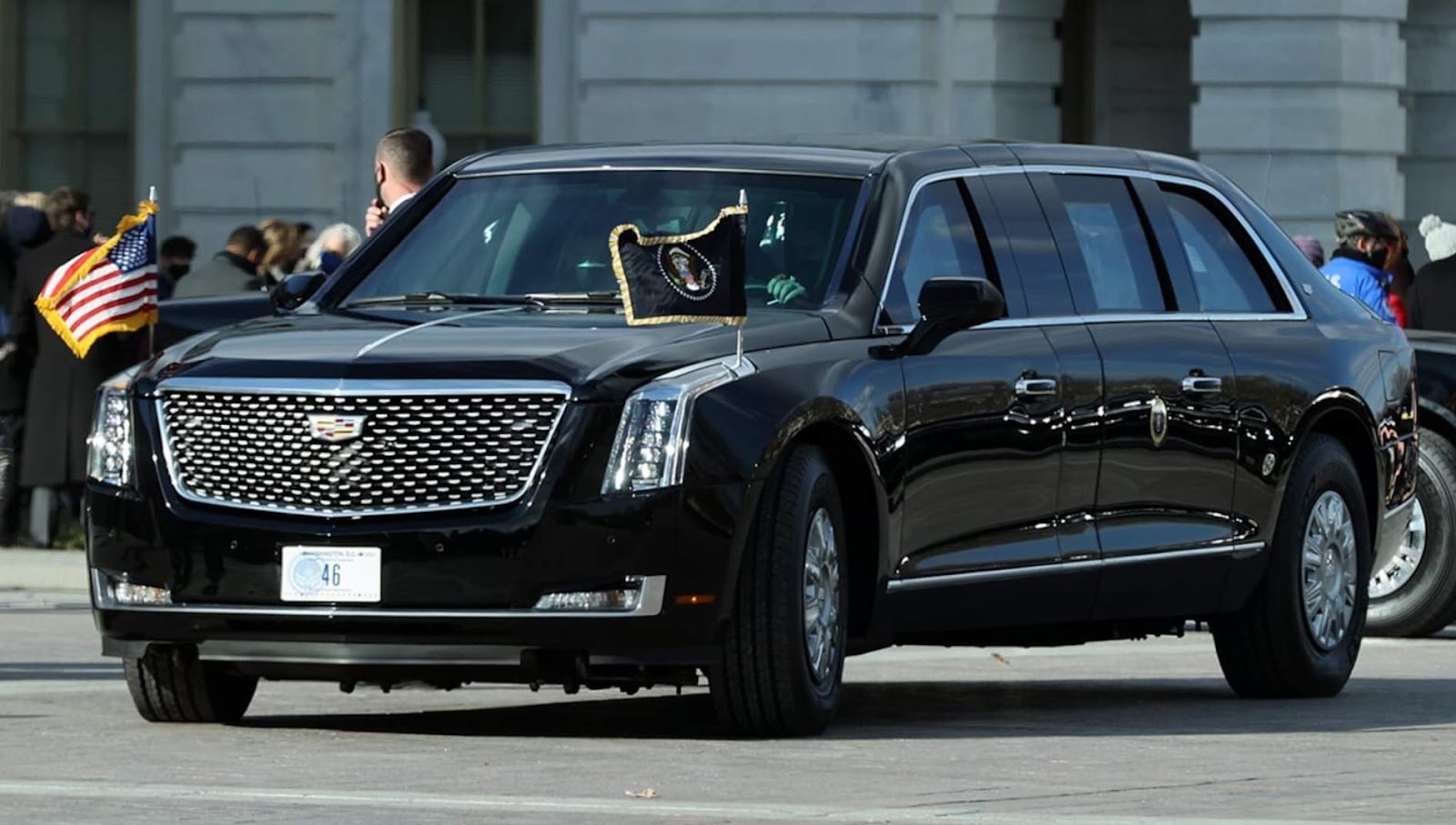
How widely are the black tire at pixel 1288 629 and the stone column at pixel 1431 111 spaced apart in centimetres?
1548

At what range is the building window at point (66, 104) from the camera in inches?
1129

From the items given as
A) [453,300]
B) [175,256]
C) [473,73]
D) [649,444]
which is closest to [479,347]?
[649,444]

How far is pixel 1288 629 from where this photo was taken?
12609 millimetres

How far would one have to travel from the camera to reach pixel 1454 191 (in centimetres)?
2831

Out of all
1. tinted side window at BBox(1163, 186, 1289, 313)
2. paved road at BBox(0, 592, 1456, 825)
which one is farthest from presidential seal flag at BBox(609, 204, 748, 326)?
tinted side window at BBox(1163, 186, 1289, 313)

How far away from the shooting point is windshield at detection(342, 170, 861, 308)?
36.7ft

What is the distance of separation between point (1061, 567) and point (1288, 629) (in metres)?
1.31

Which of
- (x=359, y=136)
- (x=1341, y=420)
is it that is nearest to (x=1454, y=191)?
(x=359, y=136)

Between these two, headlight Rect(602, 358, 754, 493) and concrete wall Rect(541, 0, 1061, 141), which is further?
concrete wall Rect(541, 0, 1061, 141)

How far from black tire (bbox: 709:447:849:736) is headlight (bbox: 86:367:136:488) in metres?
1.70

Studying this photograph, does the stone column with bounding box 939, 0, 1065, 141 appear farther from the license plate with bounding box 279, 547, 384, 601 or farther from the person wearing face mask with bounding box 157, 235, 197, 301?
the license plate with bounding box 279, 547, 384, 601

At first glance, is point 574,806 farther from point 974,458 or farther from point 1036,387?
point 1036,387

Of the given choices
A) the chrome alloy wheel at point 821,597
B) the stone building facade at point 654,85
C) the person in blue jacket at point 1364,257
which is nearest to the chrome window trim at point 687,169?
the chrome alloy wheel at point 821,597

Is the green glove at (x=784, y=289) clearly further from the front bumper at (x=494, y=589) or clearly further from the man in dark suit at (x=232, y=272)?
the man in dark suit at (x=232, y=272)
